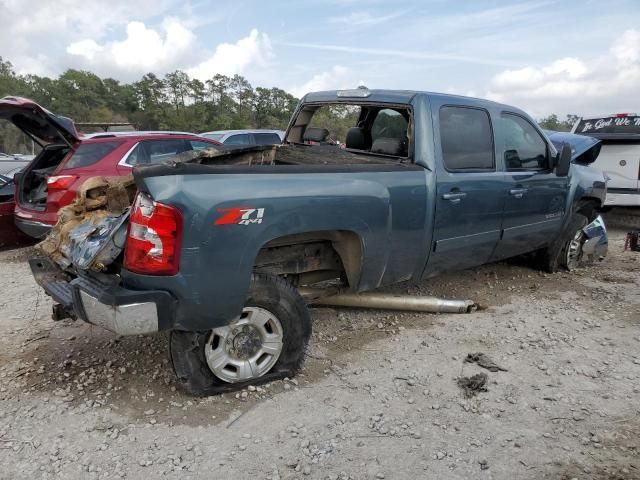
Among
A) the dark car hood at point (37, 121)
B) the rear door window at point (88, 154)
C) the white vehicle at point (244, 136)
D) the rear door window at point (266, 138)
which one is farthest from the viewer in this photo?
the rear door window at point (266, 138)

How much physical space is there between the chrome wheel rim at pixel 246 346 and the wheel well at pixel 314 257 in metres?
0.32

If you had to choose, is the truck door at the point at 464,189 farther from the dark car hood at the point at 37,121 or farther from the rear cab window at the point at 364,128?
the dark car hood at the point at 37,121

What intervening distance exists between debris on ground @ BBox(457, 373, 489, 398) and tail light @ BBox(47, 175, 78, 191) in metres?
5.00

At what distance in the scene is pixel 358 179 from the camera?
3.34 metres

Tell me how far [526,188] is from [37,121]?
17.9 ft

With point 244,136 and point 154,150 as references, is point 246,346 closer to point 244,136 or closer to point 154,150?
point 154,150

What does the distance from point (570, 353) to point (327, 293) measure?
1.91m

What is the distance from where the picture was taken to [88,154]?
6.34m

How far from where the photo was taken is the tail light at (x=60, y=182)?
6031 millimetres

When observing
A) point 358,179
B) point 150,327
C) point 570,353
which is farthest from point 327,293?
point 570,353

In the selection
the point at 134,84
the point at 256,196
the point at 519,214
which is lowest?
the point at 519,214

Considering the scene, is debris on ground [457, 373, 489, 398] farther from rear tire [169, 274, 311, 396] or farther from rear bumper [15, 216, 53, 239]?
rear bumper [15, 216, 53, 239]

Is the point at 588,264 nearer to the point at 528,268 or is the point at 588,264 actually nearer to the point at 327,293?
the point at 528,268

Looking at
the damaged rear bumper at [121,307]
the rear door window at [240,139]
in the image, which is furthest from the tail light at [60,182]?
the rear door window at [240,139]
